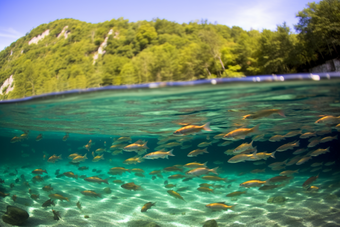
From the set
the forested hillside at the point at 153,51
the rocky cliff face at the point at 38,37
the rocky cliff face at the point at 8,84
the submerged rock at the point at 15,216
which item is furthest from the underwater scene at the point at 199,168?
the rocky cliff face at the point at 38,37

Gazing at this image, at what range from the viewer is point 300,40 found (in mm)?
7422

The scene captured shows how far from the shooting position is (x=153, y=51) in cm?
790

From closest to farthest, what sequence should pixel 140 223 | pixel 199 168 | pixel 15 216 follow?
pixel 199 168 < pixel 15 216 < pixel 140 223

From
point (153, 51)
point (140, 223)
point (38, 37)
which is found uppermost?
point (38, 37)

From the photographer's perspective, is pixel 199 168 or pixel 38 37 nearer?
pixel 38 37

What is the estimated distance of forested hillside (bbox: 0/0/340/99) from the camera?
6.78 metres

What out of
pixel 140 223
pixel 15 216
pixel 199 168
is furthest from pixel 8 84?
pixel 199 168

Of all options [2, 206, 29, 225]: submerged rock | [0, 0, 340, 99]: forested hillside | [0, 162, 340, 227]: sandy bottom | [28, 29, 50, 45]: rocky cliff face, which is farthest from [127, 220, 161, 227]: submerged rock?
[28, 29, 50, 45]: rocky cliff face

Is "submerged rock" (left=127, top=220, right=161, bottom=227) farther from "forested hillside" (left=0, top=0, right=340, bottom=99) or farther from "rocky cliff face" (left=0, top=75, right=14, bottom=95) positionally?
"rocky cliff face" (left=0, top=75, right=14, bottom=95)

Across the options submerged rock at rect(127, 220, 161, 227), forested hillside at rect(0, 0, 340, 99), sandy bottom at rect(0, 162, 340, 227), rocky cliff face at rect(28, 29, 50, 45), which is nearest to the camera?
forested hillside at rect(0, 0, 340, 99)

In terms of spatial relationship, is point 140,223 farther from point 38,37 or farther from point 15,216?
point 38,37

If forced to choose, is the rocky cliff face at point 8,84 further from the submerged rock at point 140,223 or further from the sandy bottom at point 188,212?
the submerged rock at point 140,223

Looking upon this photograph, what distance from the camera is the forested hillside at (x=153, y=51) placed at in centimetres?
678

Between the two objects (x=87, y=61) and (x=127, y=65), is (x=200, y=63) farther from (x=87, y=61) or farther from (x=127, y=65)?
(x=87, y=61)
